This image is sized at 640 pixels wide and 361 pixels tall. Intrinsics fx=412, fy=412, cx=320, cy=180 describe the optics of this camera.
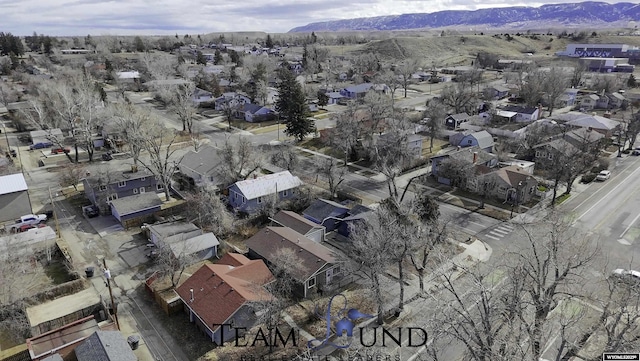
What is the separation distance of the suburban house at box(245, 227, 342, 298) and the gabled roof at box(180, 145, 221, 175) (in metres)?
14.5

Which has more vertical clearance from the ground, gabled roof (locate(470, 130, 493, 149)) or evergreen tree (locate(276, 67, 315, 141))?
evergreen tree (locate(276, 67, 315, 141))

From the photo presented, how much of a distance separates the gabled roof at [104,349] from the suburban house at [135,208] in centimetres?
1589

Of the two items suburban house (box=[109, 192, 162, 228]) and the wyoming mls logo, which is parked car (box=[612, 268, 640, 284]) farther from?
suburban house (box=[109, 192, 162, 228])

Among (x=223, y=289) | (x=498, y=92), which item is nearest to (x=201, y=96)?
(x=498, y=92)

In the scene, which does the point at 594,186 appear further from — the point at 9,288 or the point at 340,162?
the point at 9,288

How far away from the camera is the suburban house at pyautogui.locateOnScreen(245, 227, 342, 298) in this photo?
26.1 meters

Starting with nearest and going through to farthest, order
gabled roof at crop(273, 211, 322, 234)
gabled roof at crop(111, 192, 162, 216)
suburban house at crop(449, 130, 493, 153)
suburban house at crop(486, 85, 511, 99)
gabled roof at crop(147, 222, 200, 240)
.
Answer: gabled roof at crop(147, 222, 200, 240)
gabled roof at crop(273, 211, 322, 234)
gabled roof at crop(111, 192, 162, 216)
suburban house at crop(449, 130, 493, 153)
suburban house at crop(486, 85, 511, 99)

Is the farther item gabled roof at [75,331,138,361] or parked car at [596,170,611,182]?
parked car at [596,170,611,182]

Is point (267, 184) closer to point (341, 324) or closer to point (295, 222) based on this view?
point (295, 222)

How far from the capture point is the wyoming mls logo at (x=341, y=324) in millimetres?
22175

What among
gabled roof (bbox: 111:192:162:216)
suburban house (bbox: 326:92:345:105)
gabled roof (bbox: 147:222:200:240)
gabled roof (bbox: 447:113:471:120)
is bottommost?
gabled roof (bbox: 147:222:200:240)

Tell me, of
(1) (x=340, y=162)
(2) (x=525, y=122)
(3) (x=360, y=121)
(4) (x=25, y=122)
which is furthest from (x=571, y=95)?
(4) (x=25, y=122)

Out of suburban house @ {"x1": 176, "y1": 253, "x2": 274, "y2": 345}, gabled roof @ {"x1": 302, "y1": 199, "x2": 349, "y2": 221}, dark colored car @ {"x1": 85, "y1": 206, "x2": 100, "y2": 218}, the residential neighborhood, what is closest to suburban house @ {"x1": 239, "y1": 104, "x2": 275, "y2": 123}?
the residential neighborhood

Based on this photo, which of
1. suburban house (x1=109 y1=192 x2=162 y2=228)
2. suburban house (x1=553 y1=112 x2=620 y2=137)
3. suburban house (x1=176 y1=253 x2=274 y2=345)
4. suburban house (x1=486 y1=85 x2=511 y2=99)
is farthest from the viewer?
suburban house (x1=486 y1=85 x2=511 y2=99)
